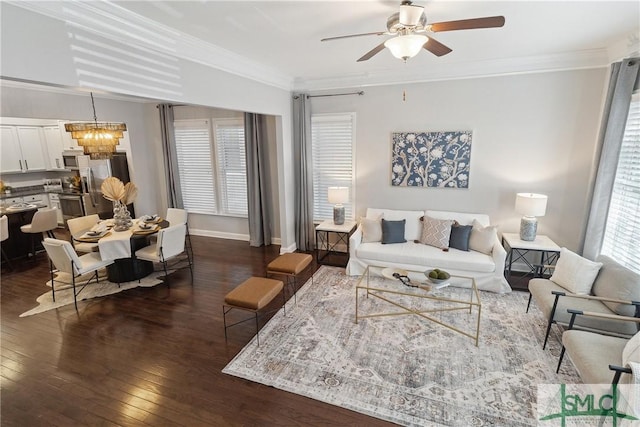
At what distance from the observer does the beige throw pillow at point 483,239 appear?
423 cm

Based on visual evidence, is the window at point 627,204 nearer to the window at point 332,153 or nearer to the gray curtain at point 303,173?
the window at point 332,153

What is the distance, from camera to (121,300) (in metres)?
4.15

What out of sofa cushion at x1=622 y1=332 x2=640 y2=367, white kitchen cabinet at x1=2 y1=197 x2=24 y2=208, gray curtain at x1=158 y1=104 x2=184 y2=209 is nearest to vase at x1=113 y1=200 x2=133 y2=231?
gray curtain at x1=158 y1=104 x2=184 y2=209

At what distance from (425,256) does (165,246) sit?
3.72m

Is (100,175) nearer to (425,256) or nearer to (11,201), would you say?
(11,201)

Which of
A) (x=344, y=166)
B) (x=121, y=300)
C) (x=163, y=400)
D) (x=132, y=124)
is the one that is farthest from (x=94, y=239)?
(x=344, y=166)

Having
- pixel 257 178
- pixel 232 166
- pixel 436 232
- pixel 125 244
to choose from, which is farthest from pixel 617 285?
pixel 232 166

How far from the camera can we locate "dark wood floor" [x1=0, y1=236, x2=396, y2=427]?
2.39m

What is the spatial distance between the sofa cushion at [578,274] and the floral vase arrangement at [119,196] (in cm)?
578

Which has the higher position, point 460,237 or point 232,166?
point 232,166

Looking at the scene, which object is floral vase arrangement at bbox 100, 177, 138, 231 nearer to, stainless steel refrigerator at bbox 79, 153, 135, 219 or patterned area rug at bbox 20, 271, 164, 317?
patterned area rug at bbox 20, 271, 164, 317

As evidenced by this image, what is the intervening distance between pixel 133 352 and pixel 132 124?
16.6 feet

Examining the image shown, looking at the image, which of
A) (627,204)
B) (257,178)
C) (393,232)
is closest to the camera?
(627,204)

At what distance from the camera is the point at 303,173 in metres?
5.60
